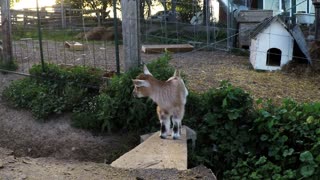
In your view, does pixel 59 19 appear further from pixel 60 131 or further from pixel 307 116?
pixel 307 116

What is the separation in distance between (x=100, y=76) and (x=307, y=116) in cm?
292

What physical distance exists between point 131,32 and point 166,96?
1.56m

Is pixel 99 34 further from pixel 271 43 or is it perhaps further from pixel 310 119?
pixel 310 119

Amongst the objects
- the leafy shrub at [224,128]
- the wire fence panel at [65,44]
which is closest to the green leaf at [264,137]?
the leafy shrub at [224,128]

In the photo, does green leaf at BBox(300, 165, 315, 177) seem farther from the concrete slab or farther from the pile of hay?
the pile of hay

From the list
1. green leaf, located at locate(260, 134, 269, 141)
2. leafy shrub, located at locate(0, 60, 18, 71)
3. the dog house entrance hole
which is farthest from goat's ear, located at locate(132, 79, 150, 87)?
leafy shrub, located at locate(0, 60, 18, 71)

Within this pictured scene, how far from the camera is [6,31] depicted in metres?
7.73

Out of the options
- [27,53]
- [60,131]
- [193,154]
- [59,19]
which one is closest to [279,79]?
[193,154]

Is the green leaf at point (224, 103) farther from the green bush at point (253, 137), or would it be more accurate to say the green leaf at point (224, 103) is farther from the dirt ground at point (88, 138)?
the dirt ground at point (88, 138)

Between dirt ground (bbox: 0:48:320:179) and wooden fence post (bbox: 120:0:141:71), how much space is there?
2.91 ft

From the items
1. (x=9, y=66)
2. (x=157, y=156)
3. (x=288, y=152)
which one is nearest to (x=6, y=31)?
(x=9, y=66)

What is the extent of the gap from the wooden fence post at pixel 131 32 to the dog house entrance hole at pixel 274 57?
3.00 metres

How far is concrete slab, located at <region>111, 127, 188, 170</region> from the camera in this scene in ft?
12.4

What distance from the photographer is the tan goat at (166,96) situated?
4.26 m
